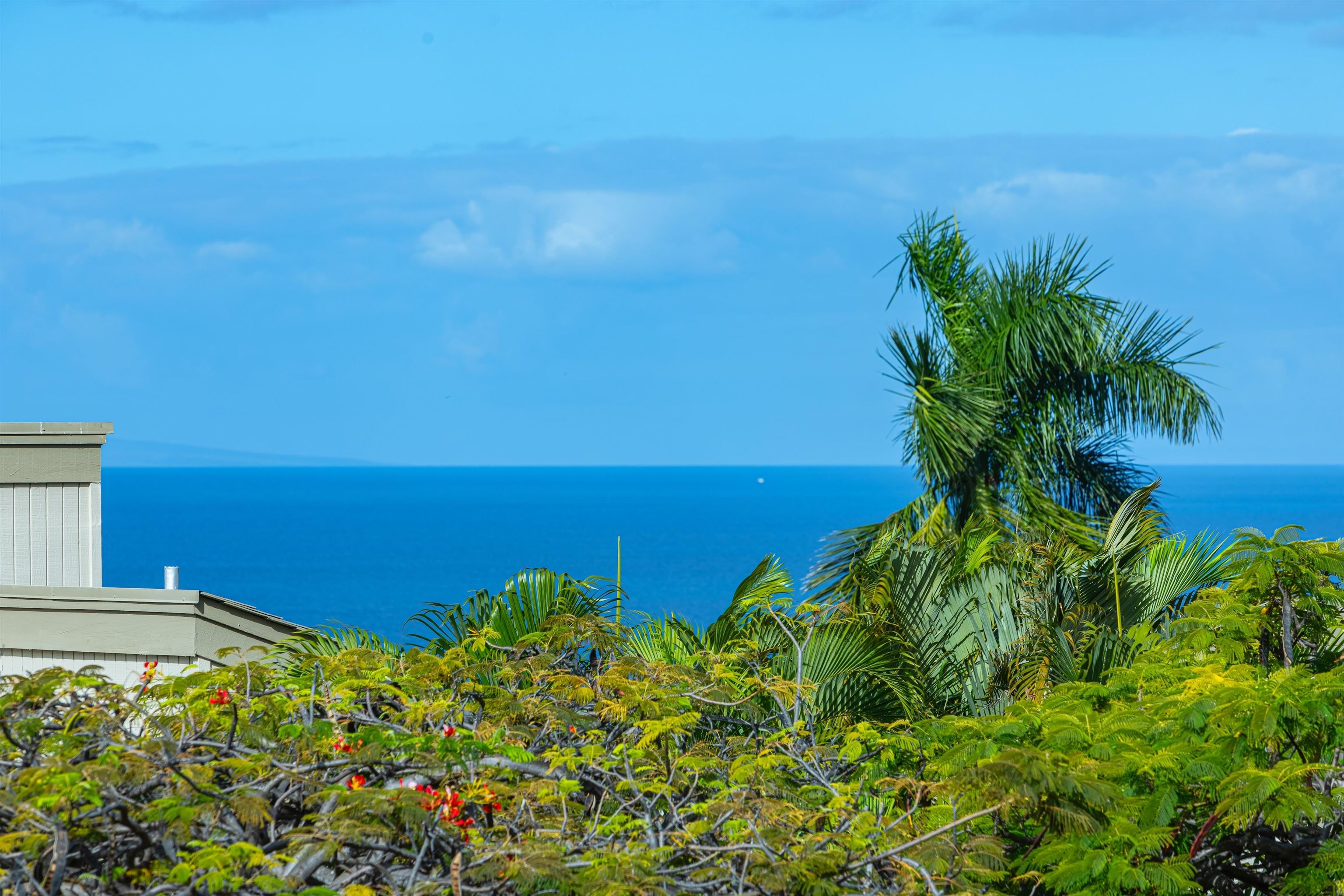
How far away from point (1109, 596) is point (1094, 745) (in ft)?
12.3

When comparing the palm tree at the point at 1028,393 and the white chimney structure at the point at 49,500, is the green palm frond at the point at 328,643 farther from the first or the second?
the palm tree at the point at 1028,393

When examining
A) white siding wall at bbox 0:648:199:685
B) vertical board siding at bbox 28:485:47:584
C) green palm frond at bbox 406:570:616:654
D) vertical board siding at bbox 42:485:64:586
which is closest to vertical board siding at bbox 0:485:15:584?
vertical board siding at bbox 28:485:47:584

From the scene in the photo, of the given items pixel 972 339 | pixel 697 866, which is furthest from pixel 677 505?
pixel 697 866

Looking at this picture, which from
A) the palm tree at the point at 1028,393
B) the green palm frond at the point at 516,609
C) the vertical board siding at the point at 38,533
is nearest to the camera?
the green palm frond at the point at 516,609

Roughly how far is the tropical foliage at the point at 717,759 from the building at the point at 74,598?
1.71 ft

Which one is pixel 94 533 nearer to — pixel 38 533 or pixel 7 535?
pixel 38 533

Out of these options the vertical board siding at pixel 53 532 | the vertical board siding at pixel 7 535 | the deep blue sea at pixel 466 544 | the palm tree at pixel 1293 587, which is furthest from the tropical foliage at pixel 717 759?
the deep blue sea at pixel 466 544

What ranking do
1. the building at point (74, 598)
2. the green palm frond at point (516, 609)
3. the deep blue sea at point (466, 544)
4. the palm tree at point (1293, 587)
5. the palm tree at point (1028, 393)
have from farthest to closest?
the deep blue sea at point (466, 544), the palm tree at point (1028, 393), the green palm frond at point (516, 609), the building at point (74, 598), the palm tree at point (1293, 587)

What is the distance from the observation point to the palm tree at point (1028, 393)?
1473 cm

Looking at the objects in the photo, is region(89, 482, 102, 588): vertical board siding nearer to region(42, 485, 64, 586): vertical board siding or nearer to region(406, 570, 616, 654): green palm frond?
region(42, 485, 64, 586): vertical board siding

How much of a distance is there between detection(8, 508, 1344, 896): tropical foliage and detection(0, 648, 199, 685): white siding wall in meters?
0.59

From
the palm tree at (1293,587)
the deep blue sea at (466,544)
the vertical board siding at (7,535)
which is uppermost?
the deep blue sea at (466,544)

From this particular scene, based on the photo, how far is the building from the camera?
7879mm

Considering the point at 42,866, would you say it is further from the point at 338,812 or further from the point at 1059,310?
the point at 1059,310
